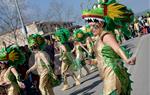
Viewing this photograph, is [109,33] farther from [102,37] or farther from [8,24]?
[8,24]

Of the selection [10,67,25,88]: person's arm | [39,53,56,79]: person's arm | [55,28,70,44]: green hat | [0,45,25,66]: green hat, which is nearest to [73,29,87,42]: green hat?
[55,28,70,44]: green hat

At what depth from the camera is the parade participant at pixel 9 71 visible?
834cm

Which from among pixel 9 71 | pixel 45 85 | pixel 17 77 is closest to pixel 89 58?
pixel 17 77

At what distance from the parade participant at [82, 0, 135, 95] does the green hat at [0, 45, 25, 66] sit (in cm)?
323

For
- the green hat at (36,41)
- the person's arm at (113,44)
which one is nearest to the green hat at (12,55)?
the green hat at (36,41)

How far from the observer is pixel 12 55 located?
28.2 ft

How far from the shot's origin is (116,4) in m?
5.68

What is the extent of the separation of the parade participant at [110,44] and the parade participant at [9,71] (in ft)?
10.2

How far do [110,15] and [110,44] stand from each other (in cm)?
47

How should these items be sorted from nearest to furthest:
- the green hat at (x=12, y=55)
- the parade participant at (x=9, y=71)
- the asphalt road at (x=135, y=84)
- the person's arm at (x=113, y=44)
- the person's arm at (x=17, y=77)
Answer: the person's arm at (x=113, y=44), the person's arm at (x=17, y=77), the parade participant at (x=9, y=71), the green hat at (x=12, y=55), the asphalt road at (x=135, y=84)

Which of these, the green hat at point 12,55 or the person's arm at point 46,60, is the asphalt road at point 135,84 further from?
the green hat at point 12,55

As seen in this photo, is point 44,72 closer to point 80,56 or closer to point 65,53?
point 65,53

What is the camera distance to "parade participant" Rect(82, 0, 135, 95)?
5.25 metres

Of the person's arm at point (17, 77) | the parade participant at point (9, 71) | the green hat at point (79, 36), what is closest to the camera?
the person's arm at point (17, 77)
